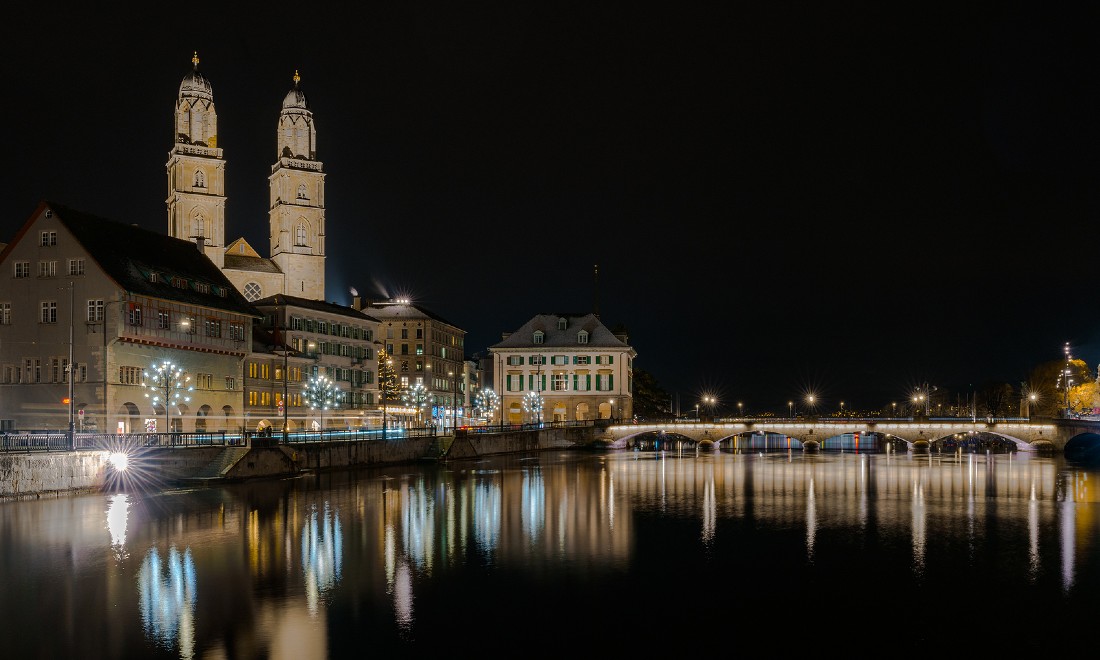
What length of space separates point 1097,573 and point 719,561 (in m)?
11.0

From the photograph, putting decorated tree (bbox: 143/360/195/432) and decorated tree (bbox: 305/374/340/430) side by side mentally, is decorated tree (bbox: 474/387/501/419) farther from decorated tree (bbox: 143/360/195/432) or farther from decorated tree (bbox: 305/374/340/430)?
decorated tree (bbox: 143/360/195/432)

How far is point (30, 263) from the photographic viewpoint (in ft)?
216

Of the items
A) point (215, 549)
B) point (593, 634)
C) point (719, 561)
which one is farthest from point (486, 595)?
point (215, 549)

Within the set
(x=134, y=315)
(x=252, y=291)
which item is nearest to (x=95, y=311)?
(x=134, y=315)

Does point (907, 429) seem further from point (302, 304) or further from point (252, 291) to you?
point (252, 291)

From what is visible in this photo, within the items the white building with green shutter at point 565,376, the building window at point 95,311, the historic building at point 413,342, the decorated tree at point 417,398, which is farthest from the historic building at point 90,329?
the historic building at point 413,342

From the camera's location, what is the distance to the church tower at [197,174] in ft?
363

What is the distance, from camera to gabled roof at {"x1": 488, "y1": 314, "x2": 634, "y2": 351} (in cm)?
12488

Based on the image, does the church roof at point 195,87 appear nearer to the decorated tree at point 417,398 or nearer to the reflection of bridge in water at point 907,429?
the decorated tree at point 417,398

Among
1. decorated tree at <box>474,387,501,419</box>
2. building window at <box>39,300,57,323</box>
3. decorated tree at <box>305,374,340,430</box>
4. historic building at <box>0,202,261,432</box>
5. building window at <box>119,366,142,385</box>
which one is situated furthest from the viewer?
decorated tree at <box>474,387,501,419</box>

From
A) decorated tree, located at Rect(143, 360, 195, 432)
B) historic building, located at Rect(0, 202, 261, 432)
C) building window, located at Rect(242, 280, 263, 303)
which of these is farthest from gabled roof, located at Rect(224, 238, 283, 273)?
decorated tree, located at Rect(143, 360, 195, 432)

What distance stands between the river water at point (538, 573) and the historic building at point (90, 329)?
1598cm

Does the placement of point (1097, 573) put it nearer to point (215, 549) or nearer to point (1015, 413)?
point (215, 549)

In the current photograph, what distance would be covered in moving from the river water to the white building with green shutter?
235 feet
